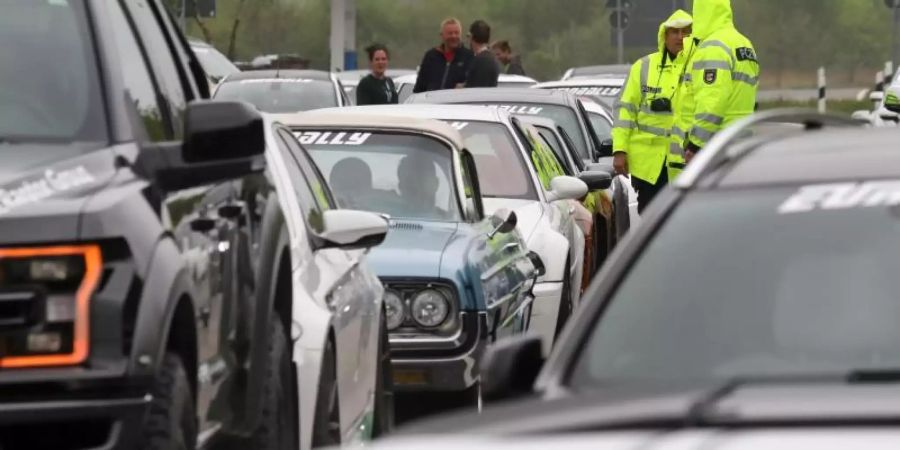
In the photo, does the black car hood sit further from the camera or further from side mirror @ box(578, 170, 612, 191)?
the camera

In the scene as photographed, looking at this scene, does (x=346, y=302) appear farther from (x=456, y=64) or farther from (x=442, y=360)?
(x=456, y=64)

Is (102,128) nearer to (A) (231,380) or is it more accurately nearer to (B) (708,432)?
(A) (231,380)

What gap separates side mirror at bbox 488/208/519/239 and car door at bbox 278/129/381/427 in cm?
248

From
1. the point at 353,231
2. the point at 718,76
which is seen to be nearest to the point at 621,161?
the point at 718,76

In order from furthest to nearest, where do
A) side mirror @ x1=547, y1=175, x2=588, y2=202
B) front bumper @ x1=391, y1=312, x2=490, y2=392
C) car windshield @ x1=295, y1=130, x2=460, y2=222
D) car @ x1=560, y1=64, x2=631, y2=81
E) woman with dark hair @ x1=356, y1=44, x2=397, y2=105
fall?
car @ x1=560, y1=64, x2=631, y2=81 → woman with dark hair @ x1=356, y1=44, x2=397, y2=105 → side mirror @ x1=547, y1=175, x2=588, y2=202 → car windshield @ x1=295, y1=130, x2=460, y2=222 → front bumper @ x1=391, y1=312, x2=490, y2=392

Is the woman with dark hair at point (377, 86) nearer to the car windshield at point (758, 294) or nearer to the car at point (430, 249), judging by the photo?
the car at point (430, 249)

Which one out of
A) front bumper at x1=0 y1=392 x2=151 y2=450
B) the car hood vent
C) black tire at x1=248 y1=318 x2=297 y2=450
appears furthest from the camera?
the car hood vent

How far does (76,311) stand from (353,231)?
2.94 m

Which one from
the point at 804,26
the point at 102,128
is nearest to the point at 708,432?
the point at 102,128

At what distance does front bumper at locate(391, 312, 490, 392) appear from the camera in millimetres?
10352

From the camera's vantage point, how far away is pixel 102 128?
6043mm

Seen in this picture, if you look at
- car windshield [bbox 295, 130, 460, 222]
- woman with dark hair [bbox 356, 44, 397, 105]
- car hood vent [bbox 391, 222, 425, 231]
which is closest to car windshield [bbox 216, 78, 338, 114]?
woman with dark hair [bbox 356, 44, 397, 105]

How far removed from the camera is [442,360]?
10.4 meters

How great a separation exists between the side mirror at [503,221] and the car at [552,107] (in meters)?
6.35
